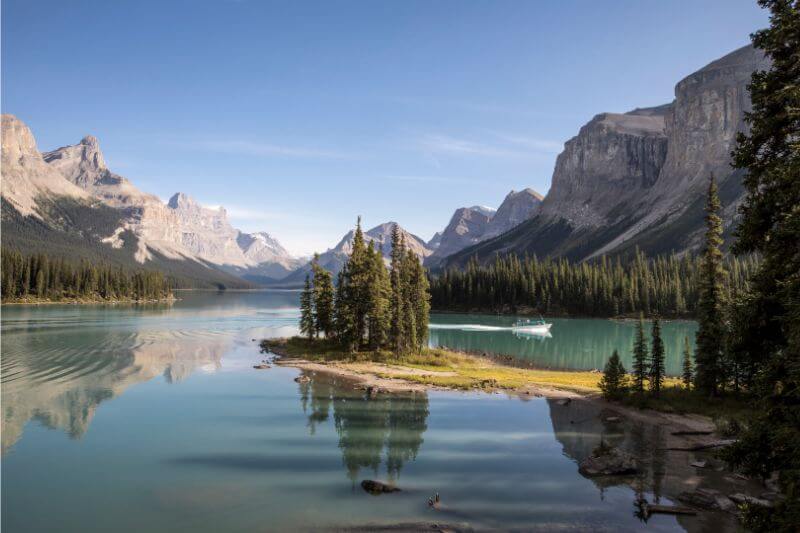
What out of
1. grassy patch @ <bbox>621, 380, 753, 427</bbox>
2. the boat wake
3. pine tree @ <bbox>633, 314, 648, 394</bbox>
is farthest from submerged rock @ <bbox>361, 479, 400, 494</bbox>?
the boat wake

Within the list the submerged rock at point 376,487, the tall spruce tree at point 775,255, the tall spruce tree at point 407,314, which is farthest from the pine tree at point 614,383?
the tall spruce tree at point 407,314

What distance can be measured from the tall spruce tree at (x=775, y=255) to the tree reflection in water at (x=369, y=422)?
19.6 m

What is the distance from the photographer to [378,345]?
263ft

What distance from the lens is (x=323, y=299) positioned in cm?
8900

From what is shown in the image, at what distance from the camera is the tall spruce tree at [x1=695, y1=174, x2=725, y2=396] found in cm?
4269

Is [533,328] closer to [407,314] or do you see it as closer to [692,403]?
[407,314]

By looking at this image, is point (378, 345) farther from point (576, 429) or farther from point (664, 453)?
point (664, 453)

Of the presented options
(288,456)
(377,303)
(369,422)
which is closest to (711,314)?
(369,422)

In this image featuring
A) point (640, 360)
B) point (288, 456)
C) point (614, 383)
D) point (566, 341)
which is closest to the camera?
point (288, 456)

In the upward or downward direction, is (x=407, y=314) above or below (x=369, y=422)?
above

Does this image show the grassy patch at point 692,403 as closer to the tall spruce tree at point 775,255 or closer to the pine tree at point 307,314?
the tall spruce tree at point 775,255

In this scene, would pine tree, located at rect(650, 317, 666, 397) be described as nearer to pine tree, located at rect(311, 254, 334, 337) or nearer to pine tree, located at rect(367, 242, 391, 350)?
pine tree, located at rect(367, 242, 391, 350)

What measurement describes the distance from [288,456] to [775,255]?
1121 inches

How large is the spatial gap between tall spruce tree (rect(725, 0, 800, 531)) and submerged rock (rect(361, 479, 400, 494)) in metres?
17.0
